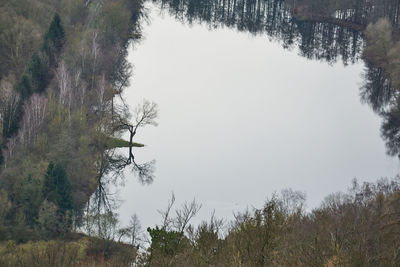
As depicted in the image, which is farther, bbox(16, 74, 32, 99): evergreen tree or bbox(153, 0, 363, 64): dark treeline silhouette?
bbox(153, 0, 363, 64): dark treeline silhouette

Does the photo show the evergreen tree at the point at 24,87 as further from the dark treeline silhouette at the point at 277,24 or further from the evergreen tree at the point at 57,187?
the dark treeline silhouette at the point at 277,24

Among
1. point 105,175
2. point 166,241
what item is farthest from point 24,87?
point 166,241

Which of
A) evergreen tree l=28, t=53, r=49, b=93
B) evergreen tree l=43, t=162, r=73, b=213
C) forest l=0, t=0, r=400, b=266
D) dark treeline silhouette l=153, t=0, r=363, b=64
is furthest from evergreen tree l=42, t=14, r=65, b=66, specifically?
dark treeline silhouette l=153, t=0, r=363, b=64

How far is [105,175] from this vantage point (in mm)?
48656

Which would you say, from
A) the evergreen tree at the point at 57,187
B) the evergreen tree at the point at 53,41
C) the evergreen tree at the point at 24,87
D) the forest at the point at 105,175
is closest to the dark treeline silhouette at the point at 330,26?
the forest at the point at 105,175

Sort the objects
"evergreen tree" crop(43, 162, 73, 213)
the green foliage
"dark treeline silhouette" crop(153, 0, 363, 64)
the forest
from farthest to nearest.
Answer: "dark treeline silhouette" crop(153, 0, 363, 64) → "evergreen tree" crop(43, 162, 73, 213) → the green foliage → the forest

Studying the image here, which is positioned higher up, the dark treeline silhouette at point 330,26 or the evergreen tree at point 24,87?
the dark treeline silhouette at point 330,26

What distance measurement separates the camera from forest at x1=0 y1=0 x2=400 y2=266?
2489cm

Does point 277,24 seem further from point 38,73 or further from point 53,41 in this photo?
point 38,73

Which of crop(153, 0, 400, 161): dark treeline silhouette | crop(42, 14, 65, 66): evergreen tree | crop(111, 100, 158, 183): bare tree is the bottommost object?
crop(111, 100, 158, 183): bare tree

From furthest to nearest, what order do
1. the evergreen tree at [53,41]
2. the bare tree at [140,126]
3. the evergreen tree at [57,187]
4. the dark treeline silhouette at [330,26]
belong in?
the dark treeline silhouette at [330,26] < the evergreen tree at [53,41] < the bare tree at [140,126] < the evergreen tree at [57,187]

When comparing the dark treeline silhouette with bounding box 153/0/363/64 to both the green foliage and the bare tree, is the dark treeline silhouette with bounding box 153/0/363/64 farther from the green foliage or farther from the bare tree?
the green foliage

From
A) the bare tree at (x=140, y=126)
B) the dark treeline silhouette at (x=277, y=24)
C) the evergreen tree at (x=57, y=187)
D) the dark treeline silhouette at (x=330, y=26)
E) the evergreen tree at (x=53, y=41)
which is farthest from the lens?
the dark treeline silhouette at (x=277, y=24)

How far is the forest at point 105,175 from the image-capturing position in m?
24.9
